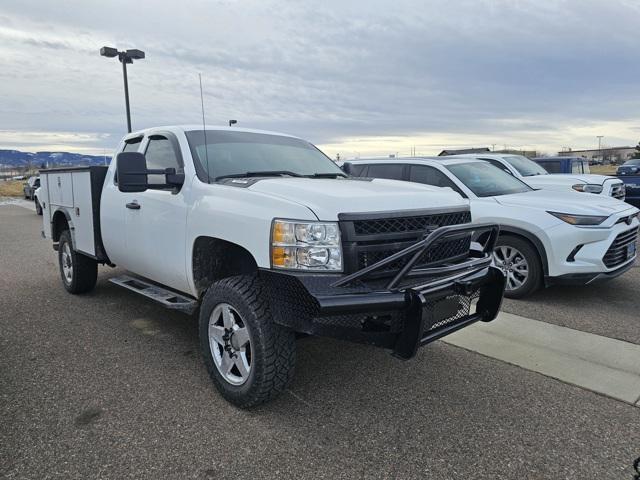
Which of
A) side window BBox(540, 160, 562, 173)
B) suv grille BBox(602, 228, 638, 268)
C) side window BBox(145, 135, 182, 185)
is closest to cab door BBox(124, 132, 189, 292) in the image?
side window BBox(145, 135, 182, 185)

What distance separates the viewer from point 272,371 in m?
3.05

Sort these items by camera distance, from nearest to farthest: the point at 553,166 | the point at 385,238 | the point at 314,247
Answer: the point at 314,247, the point at 385,238, the point at 553,166

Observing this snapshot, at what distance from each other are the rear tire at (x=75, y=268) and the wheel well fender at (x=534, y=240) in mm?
4985

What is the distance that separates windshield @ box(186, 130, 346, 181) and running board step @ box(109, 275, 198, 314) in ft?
3.23

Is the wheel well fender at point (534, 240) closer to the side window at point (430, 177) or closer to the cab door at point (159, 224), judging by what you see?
the side window at point (430, 177)

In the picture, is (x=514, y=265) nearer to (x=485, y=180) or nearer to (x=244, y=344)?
(x=485, y=180)

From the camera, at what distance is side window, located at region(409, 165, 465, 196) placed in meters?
6.78

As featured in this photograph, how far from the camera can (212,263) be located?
3.76 m

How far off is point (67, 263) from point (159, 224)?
2.80 m

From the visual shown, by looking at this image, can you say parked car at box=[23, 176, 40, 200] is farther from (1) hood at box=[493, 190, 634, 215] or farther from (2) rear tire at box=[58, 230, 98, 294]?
(1) hood at box=[493, 190, 634, 215]

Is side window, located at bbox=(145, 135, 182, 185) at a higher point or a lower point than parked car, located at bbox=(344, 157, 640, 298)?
higher

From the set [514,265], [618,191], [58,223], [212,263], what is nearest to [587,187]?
[618,191]

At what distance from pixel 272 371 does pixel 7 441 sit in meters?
1.58

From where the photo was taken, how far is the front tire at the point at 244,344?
3033 millimetres
